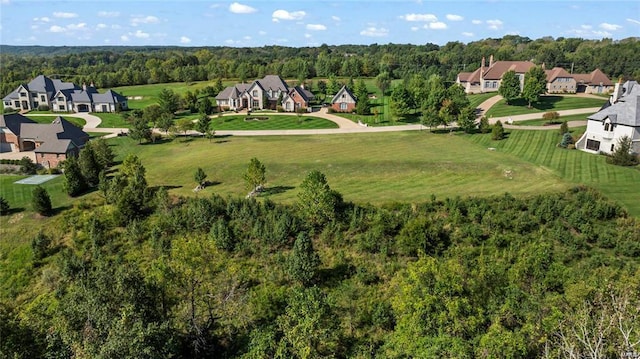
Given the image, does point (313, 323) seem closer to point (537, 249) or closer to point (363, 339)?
point (363, 339)

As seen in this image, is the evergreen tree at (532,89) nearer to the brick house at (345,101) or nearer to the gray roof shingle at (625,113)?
the gray roof shingle at (625,113)

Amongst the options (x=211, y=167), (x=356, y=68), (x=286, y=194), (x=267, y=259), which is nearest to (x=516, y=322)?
(x=267, y=259)

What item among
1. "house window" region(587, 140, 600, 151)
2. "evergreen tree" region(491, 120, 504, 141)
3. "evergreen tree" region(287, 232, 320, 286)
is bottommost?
"evergreen tree" region(287, 232, 320, 286)

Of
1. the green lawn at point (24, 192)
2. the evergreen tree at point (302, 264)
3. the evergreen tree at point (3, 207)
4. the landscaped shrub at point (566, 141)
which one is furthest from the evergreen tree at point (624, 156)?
the evergreen tree at point (3, 207)

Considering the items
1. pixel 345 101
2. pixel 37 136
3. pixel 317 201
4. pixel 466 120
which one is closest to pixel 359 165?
pixel 317 201

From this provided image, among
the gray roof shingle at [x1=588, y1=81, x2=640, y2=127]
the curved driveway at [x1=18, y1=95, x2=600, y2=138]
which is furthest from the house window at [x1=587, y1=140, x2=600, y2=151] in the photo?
the curved driveway at [x1=18, y1=95, x2=600, y2=138]

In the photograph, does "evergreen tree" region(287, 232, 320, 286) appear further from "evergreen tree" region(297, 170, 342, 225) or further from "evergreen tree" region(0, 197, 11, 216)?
"evergreen tree" region(0, 197, 11, 216)

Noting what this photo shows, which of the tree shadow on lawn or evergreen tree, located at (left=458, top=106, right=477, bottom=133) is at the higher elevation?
the tree shadow on lawn
